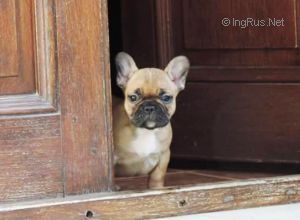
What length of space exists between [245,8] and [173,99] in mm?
328

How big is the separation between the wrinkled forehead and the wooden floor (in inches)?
9.8

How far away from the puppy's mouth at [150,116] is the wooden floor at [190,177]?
20 centimetres

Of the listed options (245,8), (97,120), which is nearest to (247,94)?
(245,8)

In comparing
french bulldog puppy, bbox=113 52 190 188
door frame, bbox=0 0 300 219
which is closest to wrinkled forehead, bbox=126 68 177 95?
french bulldog puppy, bbox=113 52 190 188

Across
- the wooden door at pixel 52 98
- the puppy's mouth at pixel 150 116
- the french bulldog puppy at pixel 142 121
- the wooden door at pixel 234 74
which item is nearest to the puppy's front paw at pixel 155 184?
the french bulldog puppy at pixel 142 121

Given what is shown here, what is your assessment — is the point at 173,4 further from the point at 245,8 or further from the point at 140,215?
the point at 140,215

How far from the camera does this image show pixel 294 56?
1.87 meters

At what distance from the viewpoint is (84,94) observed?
143cm

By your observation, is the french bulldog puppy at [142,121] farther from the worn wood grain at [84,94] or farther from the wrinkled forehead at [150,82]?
the worn wood grain at [84,94]

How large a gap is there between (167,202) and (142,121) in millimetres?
339

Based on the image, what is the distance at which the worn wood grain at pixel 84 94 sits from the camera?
1.42 m

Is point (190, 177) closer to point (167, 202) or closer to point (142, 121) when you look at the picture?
point (142, 121)

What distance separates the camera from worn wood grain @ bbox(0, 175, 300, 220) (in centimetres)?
136

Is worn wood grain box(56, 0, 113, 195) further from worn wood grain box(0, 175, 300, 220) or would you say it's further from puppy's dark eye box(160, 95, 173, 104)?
puppy's dark eye box(160, 95, 173, 104)
